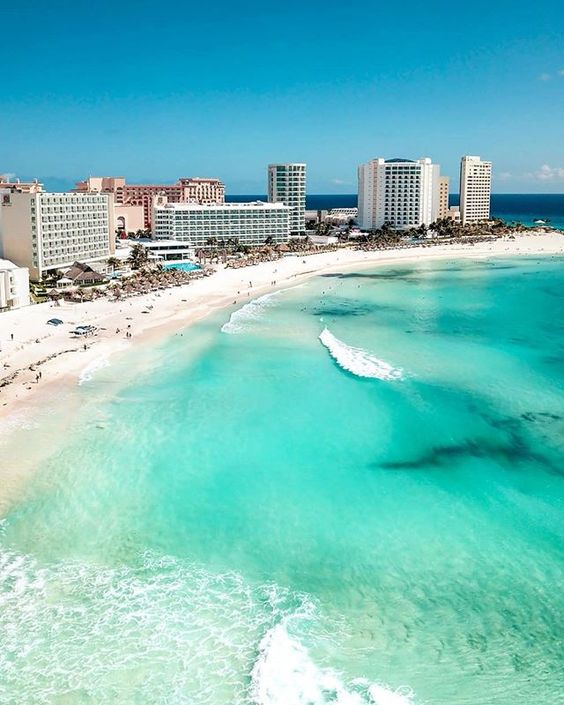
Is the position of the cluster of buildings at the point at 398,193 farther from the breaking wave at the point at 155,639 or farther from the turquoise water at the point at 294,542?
the breaking wave at the point at 155,639

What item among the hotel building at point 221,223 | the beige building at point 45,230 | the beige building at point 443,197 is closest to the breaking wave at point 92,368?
the beige building at point 45,230

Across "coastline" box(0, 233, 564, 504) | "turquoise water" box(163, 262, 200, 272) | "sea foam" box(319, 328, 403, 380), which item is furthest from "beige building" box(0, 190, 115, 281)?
"sea foam" box(319, 328, 403, 380)

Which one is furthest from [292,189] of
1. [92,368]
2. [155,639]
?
[155,639]

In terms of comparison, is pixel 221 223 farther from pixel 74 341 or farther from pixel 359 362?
pixel 359 362

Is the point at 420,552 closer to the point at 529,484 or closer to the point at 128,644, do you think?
the point at 529,484

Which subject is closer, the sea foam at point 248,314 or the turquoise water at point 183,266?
the sea foam at point 248,314

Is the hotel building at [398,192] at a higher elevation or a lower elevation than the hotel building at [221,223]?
higher
